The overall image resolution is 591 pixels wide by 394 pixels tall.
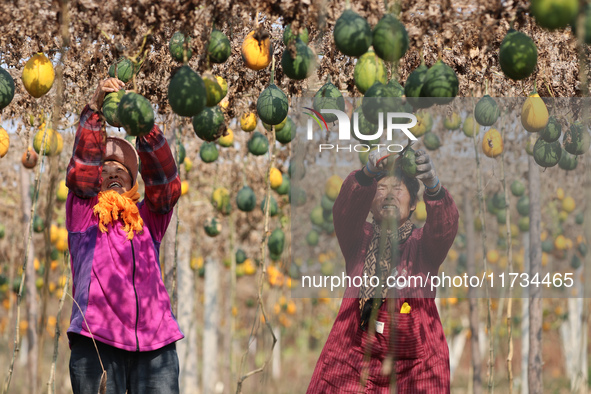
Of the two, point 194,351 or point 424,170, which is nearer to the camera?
point 424,170

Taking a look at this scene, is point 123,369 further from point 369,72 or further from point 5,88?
point 369,72

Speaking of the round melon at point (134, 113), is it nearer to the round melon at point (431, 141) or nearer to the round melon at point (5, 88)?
the round melon at point (5, 88)

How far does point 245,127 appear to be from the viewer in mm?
4094

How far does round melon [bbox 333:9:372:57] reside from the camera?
241cm

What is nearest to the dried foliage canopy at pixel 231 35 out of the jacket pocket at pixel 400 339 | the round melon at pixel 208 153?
the jacket pocket at pixel 400 339

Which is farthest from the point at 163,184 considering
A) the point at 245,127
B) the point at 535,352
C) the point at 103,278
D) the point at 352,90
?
the point at 535,352

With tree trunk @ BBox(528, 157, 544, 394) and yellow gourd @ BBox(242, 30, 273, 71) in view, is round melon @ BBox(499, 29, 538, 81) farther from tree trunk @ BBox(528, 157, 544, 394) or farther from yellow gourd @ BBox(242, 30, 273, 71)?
tree trunk @ BBox(528, 157, 544, 394)

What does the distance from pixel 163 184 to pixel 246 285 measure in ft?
68.9

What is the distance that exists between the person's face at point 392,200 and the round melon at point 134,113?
1311mm

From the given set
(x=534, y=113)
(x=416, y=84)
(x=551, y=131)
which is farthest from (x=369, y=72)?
(x=551, y=131)

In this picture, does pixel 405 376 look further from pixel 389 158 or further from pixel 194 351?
pixel 194 351

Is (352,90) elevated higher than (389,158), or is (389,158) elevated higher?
(352,90)

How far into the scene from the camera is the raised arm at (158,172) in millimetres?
2926

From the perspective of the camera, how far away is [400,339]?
3230mm
